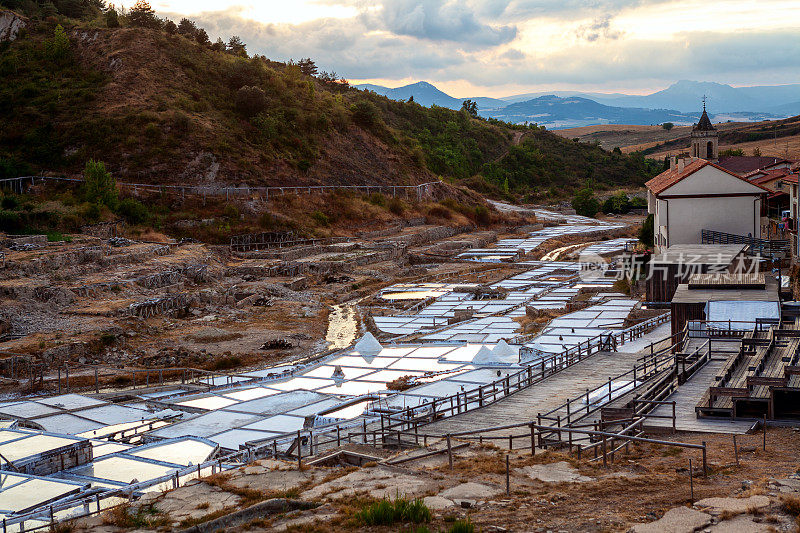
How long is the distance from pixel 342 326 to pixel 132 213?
24149 mm

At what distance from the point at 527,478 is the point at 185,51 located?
72.5m

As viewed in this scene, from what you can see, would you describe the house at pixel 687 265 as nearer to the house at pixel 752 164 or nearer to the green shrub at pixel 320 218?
the house at pixel 752 164

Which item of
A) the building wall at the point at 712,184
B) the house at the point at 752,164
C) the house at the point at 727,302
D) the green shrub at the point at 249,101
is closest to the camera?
the house at the point at 727,302

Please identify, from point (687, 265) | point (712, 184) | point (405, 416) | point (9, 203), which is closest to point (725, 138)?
point (712, 184)

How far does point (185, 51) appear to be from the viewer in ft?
245

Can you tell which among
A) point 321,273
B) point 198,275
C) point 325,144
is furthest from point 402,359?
point 325,144

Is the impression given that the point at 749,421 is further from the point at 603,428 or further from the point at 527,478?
the point at 527,478

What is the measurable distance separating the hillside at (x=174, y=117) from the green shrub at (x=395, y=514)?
54.4 metres

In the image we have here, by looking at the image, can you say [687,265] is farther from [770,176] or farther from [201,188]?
[201,188]

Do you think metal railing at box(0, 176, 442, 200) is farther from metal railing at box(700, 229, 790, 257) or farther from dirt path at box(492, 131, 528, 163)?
dirt path at box(492, 131, 528, 163)

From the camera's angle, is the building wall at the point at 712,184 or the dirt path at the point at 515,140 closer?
the building wall at the point at 712,184

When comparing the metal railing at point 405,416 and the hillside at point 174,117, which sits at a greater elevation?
the hillside at point 174,117

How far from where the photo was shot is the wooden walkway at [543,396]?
571 inches

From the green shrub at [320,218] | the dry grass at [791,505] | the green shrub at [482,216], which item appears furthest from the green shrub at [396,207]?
the dry grass at [791,505]
